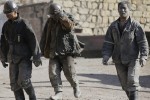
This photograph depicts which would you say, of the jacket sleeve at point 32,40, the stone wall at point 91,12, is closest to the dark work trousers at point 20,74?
the jacket sleeve at point 32,40

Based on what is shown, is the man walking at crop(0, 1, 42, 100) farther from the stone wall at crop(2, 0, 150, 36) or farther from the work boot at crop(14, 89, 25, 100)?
the stone wall at crop(2, 0, 150, 36)

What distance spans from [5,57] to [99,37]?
1200 centimetres

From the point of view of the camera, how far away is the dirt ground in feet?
30.1

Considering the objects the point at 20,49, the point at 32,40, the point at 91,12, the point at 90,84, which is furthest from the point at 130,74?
the point at 91,12

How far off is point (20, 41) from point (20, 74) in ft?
1.67

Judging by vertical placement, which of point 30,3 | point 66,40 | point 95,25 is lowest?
point 95,25

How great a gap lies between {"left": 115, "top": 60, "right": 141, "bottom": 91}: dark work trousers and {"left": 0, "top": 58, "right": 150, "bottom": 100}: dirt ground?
1.45 metres

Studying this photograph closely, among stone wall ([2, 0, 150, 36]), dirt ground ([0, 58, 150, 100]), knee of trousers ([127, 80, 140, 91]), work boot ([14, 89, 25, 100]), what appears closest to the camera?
knee of trousers ([127, 80, 140, 91])

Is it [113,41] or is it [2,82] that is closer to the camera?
[113,41]

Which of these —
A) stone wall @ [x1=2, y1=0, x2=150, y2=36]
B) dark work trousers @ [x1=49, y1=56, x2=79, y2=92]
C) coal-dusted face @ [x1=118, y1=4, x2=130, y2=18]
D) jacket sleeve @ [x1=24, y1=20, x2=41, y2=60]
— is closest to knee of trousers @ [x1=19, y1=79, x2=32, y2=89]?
jacket sleeve @ [x1=24, y1=20, x2=41, y2=60]

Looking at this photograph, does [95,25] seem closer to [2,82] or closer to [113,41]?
[2,82]

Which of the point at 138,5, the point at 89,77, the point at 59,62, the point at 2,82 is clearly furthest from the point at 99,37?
the point at 59,62

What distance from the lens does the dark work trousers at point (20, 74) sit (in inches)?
283

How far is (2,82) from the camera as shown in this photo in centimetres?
1145
